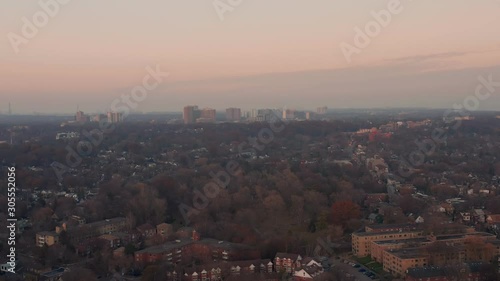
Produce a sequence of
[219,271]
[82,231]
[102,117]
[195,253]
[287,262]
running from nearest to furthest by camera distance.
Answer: [219,271] < [287,262] < [195,253] < [82,231] < [102,117]

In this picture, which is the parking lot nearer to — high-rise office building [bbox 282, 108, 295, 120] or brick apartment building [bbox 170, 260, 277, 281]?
brick apartment building [bbox 170, 260, 277, 281]

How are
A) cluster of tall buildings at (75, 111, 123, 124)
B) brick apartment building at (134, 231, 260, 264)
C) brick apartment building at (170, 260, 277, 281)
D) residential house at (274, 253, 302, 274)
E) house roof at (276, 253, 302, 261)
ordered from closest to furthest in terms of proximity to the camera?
1. brick apartment building at (170, 260, 277, 281)
2. residential house at (274, 253, 302, 274)
3. house roof at (276, 253, 302, 261)
4. brick apartment building at (134, 231, 260, 264)
5. cluster of tall buildings at (75, 111, 123, 124)

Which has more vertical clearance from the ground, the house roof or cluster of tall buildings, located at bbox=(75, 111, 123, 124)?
cluster of tall buildings, located at bbox=(75, 111, 123, 124)

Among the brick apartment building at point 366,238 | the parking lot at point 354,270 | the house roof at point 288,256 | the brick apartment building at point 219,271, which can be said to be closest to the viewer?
the brick apartment building at point 219,271

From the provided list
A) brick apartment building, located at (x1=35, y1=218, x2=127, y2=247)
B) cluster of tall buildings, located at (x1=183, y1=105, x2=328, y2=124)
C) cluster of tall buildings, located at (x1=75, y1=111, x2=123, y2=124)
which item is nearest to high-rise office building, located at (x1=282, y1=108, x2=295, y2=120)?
cluster of tall buildings, located at (x1=183, y1=105, x2=328, y2=124)

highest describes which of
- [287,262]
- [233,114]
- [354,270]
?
[233,114]

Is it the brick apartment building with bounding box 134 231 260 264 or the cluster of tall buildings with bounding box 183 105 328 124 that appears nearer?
the brick apartment building with bounding box 134 231 260 264

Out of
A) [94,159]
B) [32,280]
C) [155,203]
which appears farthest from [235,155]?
[32,280]

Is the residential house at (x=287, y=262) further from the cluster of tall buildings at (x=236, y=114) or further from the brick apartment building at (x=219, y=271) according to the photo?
the cluster of tall buildings at (x=236, y=114)

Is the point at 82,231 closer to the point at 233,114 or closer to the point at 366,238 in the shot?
the point at 366,238

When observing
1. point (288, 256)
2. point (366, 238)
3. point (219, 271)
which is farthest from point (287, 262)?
point (366, 238)

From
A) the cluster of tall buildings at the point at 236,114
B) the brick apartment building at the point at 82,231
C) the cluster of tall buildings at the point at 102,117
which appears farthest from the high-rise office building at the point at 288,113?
the brick apartment building at the point at 82,231
